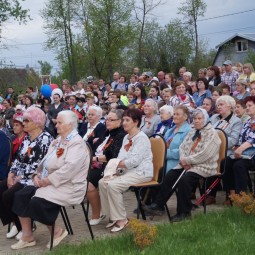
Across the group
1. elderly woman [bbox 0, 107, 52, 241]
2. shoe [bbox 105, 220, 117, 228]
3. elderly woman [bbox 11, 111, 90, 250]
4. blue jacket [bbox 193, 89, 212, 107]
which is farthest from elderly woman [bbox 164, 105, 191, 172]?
blue jacket [bbox 193, 89, 212, 107]

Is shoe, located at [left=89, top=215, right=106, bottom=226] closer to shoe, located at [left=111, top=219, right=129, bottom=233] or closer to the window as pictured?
shoe, located at [left=111, top=219, right=129, bottom=233]

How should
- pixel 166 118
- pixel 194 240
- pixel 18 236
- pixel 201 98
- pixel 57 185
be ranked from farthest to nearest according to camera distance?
pixel 201 98, pixel 166 118, pixel 18 236, pixel 57 185, pixel 194 240

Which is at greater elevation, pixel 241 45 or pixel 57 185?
pixel 241 45

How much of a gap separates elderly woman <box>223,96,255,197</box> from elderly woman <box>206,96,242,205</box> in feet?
0.31

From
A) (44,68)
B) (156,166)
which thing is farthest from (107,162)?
(44,68)

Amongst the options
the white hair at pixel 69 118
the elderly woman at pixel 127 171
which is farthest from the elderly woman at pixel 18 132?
the elderly woman at pixel 127 171

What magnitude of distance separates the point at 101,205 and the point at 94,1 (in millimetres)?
32604

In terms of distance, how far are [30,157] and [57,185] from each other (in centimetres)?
77

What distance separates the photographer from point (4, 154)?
6.95 meters

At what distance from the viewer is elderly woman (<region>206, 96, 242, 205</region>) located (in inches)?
299

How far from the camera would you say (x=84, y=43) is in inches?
1549

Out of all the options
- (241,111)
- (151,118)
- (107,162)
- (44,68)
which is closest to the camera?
(107,162)

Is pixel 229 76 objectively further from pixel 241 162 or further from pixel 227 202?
pixel 241 162

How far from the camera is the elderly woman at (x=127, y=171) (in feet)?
21.4
